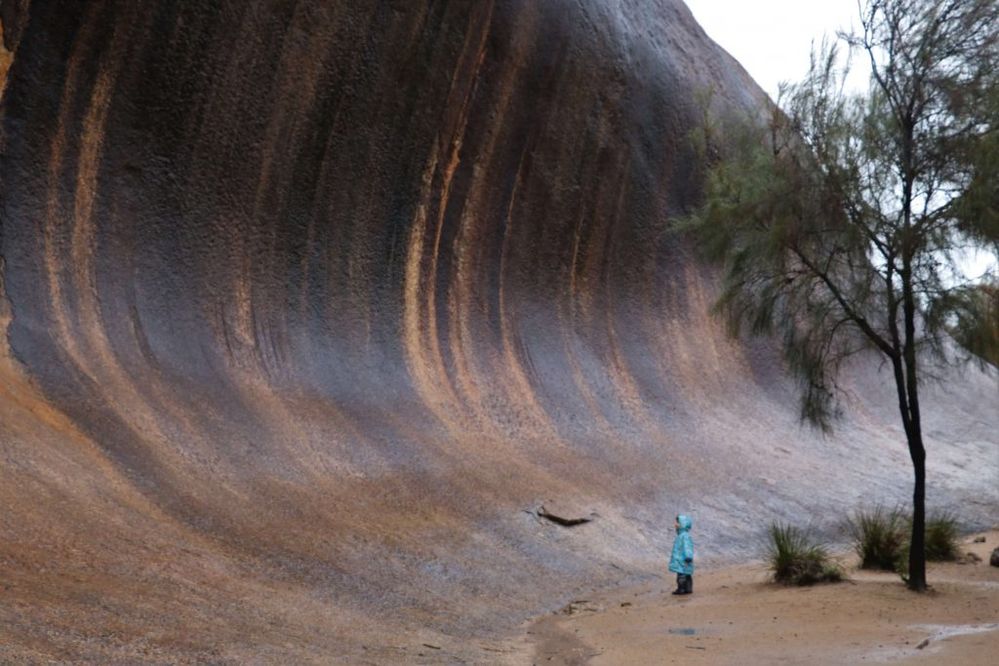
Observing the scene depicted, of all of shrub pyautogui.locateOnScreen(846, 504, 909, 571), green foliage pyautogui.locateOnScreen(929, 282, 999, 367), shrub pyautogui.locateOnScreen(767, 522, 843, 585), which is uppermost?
green foliage pyautogui.locateOnScreen(929, 282, 999, 367)

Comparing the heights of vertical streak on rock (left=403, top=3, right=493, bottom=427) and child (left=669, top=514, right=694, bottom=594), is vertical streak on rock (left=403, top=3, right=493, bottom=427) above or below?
above

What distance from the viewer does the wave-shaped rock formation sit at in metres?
9.70

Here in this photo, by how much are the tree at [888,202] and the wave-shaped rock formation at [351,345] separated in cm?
136

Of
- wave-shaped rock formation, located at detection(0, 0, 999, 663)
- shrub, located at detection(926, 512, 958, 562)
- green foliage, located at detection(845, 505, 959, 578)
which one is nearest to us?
wave-shaped rock formation, located at detection(0, 0, 999, 663)

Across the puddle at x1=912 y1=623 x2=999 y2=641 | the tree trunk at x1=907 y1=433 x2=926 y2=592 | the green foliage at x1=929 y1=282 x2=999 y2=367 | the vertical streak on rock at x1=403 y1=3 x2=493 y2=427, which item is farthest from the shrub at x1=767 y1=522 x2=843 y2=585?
the vertical streak on rock at x1=403 y1=3 x2=493 y2=427

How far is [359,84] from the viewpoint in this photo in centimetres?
1587

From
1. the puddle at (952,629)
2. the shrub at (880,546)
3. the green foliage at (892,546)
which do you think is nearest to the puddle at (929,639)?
the puddle at (952,629)

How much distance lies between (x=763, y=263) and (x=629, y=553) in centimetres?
381

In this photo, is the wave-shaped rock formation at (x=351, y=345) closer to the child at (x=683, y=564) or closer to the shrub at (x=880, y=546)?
the child at (x=683, y=564)

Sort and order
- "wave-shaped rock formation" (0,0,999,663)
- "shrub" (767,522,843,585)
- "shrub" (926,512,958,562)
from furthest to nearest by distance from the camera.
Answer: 1. "shrub" (926,512,958,562)
2. "shrub" (767,522,843,585)
3. "wave-shaped rock formation" (0,0,999,663)

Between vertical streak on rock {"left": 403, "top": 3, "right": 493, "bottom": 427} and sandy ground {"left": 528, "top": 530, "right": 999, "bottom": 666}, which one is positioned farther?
vertical streak on rock {"left": 403, "top": 3, "right": 493, "bottom": 427}

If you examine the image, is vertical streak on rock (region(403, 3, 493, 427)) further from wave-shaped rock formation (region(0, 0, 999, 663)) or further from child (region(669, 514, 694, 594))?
child (region(669, 514, 694, 594))

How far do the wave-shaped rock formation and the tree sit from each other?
4.46ft

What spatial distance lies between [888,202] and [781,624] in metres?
4.66
